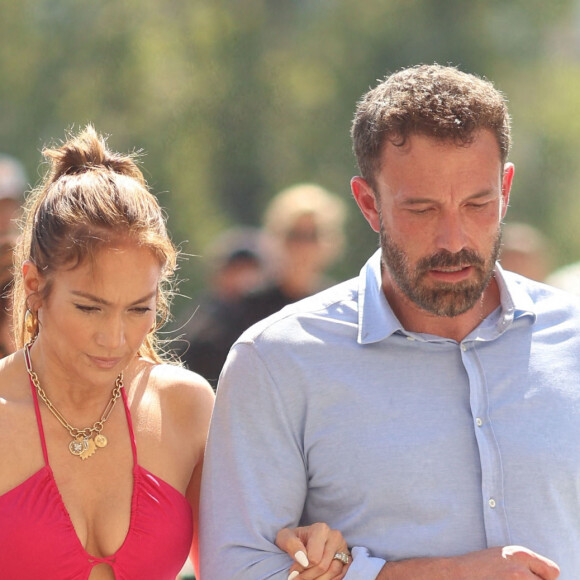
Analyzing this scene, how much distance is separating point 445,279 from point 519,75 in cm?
887

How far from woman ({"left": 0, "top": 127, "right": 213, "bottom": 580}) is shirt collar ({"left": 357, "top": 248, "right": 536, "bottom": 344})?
50 centimetres

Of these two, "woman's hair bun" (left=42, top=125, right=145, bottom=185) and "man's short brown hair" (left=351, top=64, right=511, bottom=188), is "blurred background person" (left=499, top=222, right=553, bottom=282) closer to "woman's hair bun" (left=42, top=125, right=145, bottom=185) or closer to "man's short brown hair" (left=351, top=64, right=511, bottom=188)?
"man's short brown hair" (left=351, top=64, right=511, bottom=188)

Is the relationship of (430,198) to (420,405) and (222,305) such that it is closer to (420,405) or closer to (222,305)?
(420,405)

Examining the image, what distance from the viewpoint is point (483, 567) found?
225 centimetres

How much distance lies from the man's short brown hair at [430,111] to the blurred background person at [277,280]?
2.29 meters

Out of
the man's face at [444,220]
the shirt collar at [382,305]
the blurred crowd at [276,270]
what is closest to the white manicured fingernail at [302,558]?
the shirt collar at [382,305]

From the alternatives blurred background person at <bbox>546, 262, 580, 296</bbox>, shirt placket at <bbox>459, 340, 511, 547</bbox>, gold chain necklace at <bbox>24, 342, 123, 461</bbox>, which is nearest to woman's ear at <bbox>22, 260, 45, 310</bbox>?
gold chain necklace at <bbox>24, 342, 123, 461</bbox>

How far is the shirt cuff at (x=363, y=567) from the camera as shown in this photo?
2.27 m

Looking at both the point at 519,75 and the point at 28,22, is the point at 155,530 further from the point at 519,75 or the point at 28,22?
the point at 519,75

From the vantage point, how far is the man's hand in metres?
2.24

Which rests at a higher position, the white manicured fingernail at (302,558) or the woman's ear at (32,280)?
the woman's ear at (32,280)

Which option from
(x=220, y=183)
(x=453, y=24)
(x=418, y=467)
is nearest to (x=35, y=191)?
(x=418, y=467)

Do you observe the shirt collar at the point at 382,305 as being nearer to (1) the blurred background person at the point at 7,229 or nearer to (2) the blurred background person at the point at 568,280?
(1) the blurred background person at the point at 7,229

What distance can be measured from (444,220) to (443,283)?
0.47 ft
